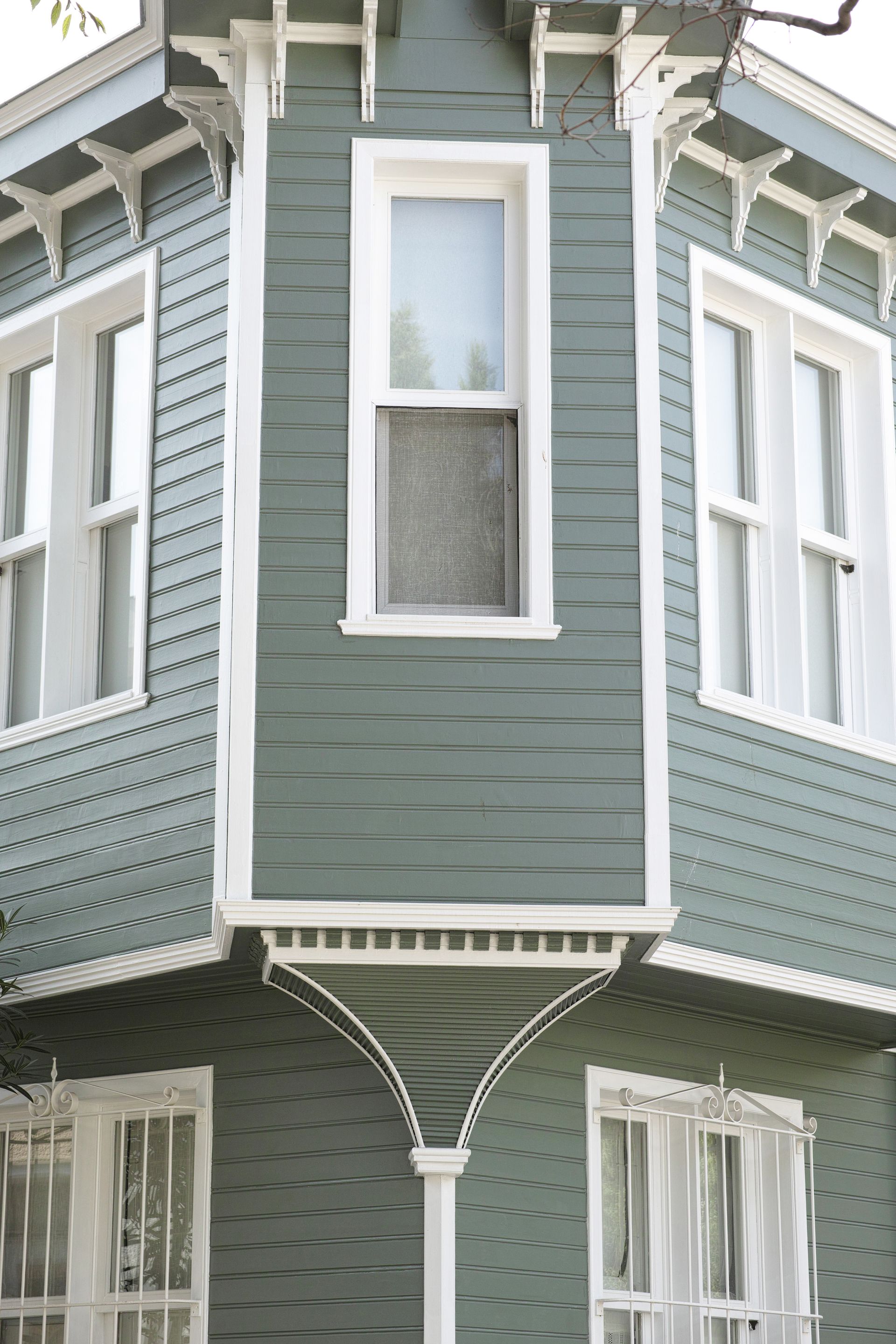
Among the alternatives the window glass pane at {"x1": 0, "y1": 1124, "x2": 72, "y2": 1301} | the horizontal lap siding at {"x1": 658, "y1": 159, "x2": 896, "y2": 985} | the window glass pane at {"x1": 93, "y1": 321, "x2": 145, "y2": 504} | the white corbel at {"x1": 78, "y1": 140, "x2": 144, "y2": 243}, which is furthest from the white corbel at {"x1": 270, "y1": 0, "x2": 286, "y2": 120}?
the window glass pane at {"x1": 0, "y1": 1124, "x2": 72, "y2": 1301}

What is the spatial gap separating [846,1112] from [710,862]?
2025 millimetres

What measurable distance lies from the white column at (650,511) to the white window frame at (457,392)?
37 cm

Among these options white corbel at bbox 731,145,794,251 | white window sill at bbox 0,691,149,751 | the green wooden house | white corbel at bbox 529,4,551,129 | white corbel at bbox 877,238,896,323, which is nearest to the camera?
the green wooden house

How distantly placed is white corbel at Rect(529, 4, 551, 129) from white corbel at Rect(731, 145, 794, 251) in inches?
53.4

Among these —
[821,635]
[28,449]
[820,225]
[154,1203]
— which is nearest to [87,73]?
[28,449]

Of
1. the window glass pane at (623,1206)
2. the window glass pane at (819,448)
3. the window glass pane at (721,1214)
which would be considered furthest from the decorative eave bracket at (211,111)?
the window glass pane at (721,1214)

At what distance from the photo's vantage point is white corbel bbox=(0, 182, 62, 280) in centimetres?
834

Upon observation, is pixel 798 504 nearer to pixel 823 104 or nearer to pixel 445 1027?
pixel 823 104

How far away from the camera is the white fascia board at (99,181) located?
7.87 m

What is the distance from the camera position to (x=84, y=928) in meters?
7.25

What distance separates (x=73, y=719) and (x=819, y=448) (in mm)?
3893

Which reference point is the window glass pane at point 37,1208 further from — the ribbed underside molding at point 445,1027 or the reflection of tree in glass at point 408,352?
the reflection of tree in glass at point 408,352

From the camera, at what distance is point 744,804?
7.14 meters

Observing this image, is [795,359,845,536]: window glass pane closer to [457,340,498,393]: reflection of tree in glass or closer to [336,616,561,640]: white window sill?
[457,340,498,393]: reflection of tree in glass
